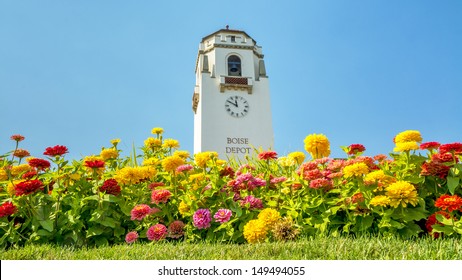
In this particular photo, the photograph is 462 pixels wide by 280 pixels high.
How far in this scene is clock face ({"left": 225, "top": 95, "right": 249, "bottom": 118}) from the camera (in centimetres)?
2128

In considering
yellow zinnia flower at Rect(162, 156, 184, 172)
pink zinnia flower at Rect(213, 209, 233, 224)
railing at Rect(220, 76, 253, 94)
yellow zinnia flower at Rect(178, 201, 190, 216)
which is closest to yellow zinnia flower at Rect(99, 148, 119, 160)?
yellow zinnia flower at Rect(162, 156, 184, 172)

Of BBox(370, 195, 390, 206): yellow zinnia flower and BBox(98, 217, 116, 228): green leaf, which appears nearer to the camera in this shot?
BBox(370, 195, 390, 206): yellow zinnia flower

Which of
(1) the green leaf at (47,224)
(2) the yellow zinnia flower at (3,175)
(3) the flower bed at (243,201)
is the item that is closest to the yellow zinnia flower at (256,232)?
(3) the flower bed at (243,201)

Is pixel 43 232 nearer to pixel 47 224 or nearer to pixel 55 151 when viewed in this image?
pixel 47 224

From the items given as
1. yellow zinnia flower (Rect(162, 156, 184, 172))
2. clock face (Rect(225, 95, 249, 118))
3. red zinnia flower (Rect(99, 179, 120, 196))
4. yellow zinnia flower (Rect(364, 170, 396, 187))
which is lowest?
red zinnia flower (Rect(99, 179, 120, 196))

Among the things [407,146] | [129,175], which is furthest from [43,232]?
[407,146]

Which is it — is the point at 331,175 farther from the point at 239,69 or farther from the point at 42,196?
the point at 239,69

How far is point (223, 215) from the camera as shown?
9.83 feet

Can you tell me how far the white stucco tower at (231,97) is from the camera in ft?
67.3

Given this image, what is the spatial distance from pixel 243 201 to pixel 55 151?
1.65 metres

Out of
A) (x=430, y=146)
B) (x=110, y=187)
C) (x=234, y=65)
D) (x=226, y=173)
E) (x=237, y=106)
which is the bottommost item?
(x=110, y=187)

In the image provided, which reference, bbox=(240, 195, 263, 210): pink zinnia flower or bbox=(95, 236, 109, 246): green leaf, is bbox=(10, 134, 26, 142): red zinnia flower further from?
bbox=(240, 195, 263, 210): pink zinnia flower

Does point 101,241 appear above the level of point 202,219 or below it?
below
